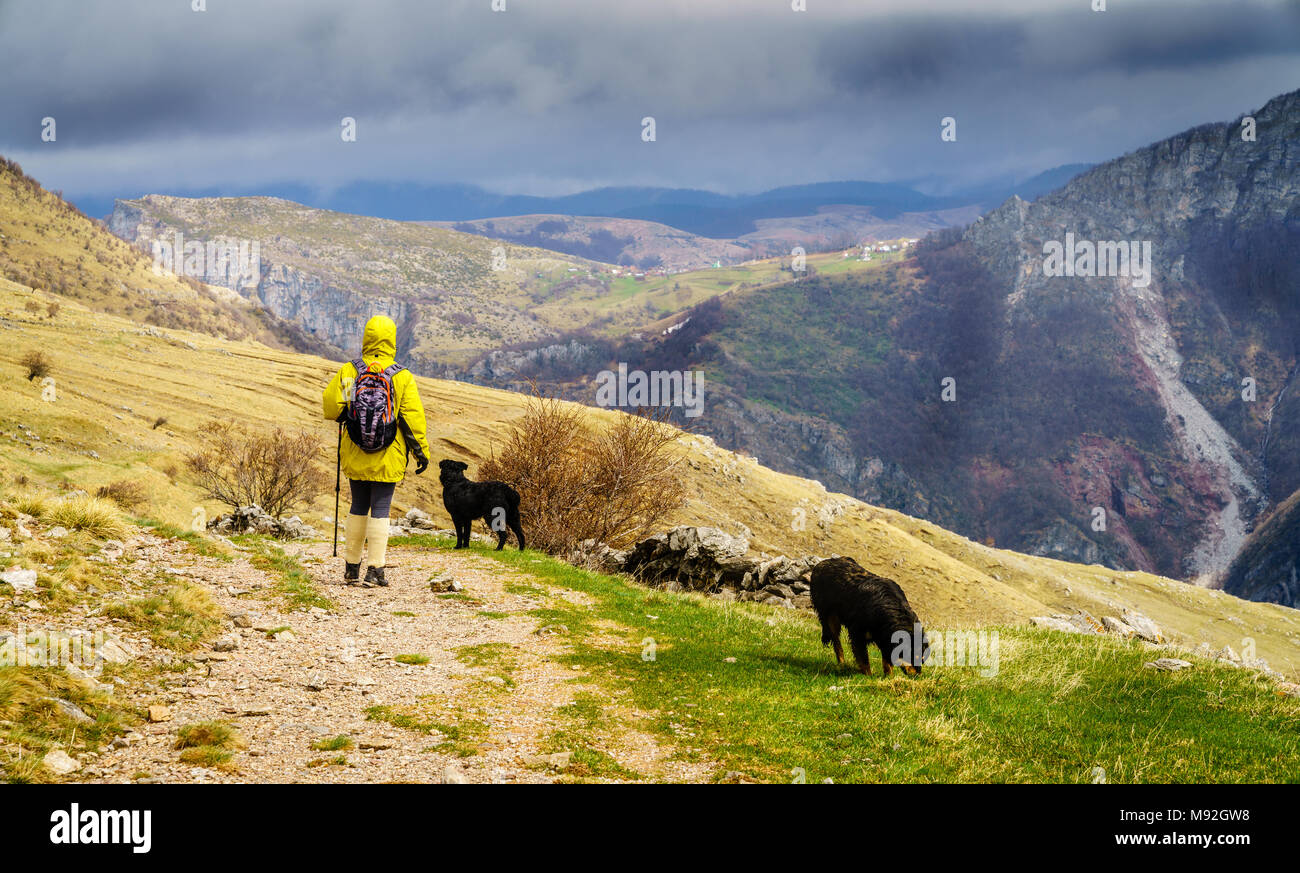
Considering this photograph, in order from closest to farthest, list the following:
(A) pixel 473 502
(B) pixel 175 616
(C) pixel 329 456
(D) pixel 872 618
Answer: (B) pixel 175 616 < (D) pixel 872 618 < (A) pixel 473 502 < (C) pixel 329 456

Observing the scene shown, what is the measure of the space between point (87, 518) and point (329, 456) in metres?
30.6

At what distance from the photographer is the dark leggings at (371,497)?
11914 millimetres

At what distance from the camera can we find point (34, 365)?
3503 centimetres

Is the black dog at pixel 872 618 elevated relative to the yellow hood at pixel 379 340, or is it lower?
lower

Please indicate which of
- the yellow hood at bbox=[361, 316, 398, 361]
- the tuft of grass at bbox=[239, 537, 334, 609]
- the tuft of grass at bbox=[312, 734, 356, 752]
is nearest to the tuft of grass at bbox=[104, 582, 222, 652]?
the tuft of grass at bbox=[239, 537, 334, 609]

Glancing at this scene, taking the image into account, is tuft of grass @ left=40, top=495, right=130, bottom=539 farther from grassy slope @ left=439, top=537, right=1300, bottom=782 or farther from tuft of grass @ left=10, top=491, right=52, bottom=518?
grassy slope @ left=439, top=537, right=1300, bottom=782

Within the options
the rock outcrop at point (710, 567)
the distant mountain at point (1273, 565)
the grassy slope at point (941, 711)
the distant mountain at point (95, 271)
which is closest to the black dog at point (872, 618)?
the grassy slope at point (941, 711)

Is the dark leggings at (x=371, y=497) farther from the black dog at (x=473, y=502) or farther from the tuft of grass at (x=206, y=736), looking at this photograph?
the tuft of grass at (x=206, y=736)

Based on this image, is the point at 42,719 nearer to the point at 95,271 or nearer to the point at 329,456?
the point at 329,456

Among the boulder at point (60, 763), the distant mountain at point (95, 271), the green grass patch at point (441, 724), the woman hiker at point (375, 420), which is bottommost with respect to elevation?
the green grass patch at point (441, 724)

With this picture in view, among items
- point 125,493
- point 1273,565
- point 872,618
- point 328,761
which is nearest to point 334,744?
point 328,761

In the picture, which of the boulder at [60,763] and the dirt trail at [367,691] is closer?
the boulder at [60,763]

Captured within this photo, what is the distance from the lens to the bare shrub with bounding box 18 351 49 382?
3466 centimetres
